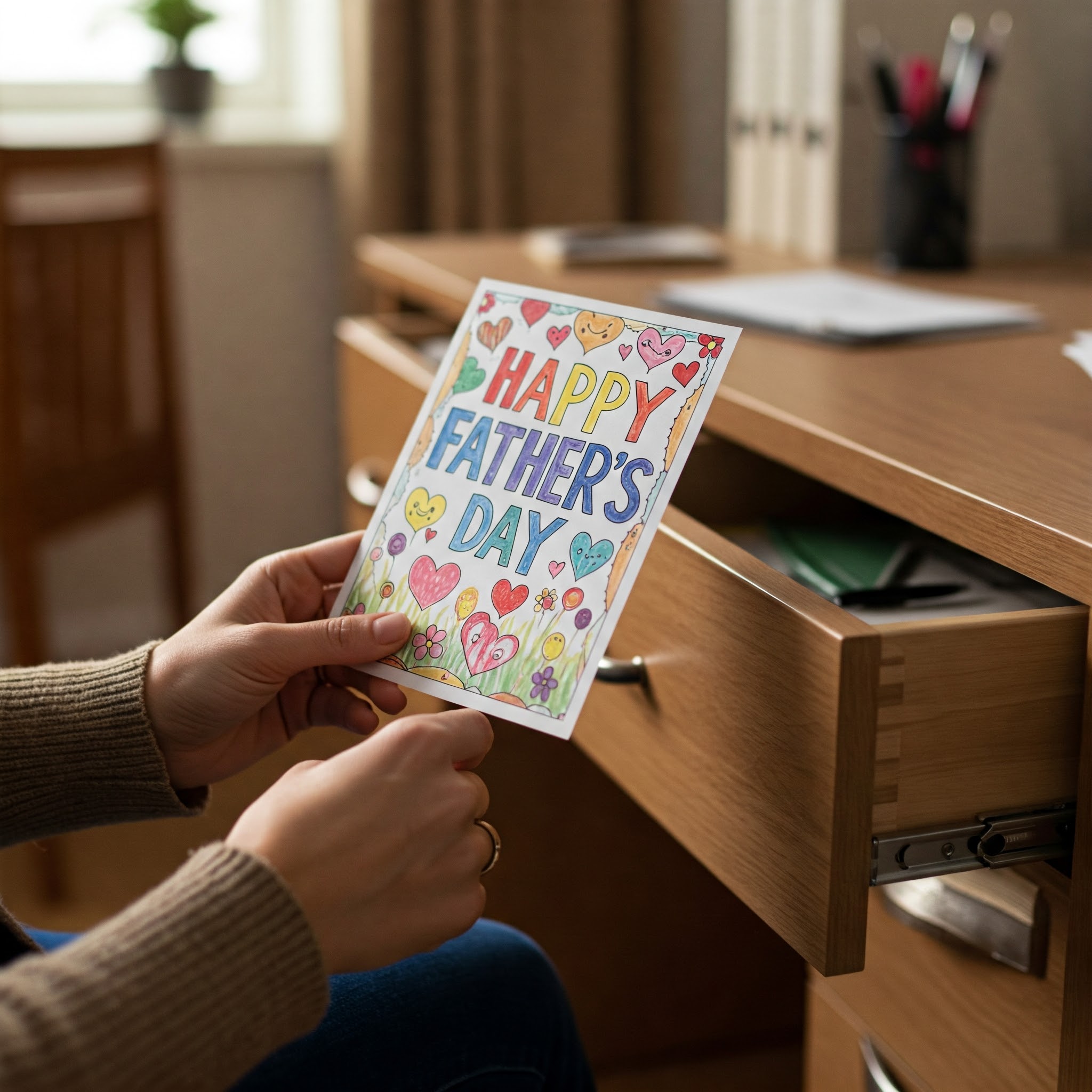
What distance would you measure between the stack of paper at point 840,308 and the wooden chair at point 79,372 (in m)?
0.93

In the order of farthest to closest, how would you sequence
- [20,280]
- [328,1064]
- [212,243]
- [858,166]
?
[212,243], [20,280], [858,166], [328,1064]

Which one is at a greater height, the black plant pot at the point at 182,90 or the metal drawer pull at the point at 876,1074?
the black plant pot at the point at 182,90

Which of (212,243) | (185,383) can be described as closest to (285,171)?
(212,243)

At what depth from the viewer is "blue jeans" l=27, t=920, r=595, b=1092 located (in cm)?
67

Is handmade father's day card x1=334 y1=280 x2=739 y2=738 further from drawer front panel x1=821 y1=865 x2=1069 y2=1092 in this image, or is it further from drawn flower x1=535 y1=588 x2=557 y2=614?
drawer front panel x1=821 y1=865 x2=1069 y2=1092

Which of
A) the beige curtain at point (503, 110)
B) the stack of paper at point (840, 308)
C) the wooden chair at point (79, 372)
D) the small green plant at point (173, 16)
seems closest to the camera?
the stack of paper at point (840, 308)

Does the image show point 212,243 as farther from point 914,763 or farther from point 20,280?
point 914,763

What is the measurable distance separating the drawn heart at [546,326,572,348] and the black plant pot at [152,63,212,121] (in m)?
1.74

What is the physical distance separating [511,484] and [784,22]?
104 centimetres

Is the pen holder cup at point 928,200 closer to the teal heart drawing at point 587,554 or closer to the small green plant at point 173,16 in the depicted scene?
the teal heart drawing at point 587,554

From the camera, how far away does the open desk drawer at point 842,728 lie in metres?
0.55

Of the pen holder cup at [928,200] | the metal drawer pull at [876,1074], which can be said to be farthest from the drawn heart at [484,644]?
the pen holder cup at [928,200]

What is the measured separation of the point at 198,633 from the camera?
688mm

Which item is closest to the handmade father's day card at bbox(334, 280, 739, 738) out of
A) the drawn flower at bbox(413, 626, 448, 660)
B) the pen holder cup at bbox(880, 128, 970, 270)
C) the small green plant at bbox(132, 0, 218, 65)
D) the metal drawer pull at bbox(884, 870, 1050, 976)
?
the drawn flower at bbox(413, 626, 448, 660)
